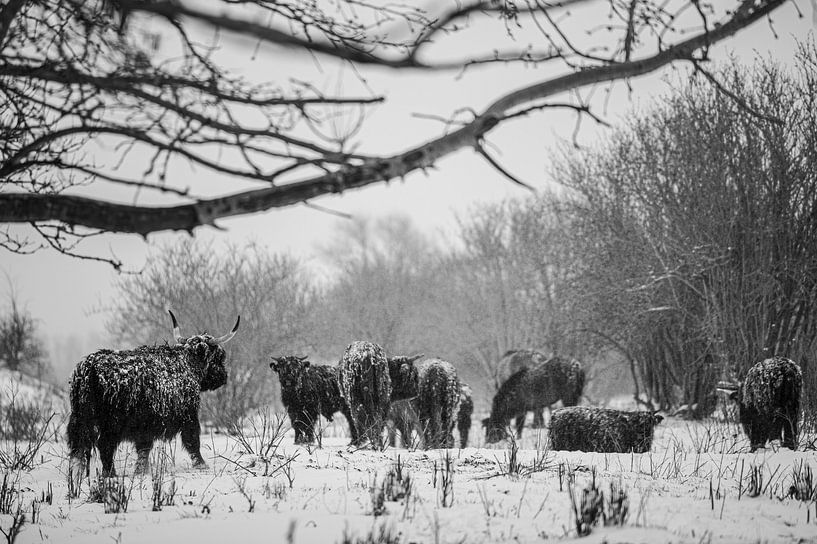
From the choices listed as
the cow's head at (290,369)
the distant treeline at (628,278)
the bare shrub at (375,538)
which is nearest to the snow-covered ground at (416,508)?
the bare shrub at (375,538)

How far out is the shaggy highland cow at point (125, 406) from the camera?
625 centimetres

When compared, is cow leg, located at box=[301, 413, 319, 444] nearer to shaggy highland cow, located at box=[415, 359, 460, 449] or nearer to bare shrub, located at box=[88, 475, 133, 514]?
shaggy highland cow, located at box=[415, 359, 460, 449]

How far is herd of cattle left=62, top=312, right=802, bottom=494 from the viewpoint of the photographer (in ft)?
20.7

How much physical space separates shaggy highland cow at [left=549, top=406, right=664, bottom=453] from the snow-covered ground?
6.81 ft

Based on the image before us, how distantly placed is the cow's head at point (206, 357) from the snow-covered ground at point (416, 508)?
1424mm

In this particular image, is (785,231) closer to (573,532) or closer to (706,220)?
(706,220)

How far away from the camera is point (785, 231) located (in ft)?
43.7

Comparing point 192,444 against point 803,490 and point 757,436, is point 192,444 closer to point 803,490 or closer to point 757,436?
point 803,490

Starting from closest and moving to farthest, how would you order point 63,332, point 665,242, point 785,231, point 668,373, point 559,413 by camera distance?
point 559,413, point 785,231, point 665,242, point 668,373, point 63,332

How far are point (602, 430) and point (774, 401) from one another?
2256mm

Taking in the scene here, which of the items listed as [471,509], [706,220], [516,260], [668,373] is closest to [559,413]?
[471,509]

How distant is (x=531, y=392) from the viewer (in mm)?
14195

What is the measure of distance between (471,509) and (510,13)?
348 centimetres

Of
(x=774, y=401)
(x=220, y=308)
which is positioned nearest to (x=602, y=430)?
(x=774, y=401)
